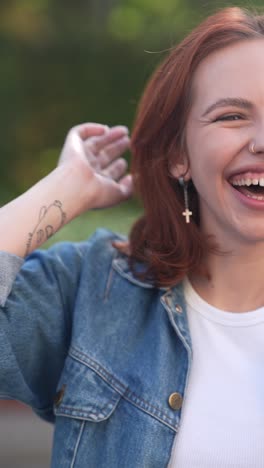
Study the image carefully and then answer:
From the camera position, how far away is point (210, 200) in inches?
79.5

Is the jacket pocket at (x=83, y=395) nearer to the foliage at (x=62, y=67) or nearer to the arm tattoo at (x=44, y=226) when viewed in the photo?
the arm tattoo at (x=44, y=226)

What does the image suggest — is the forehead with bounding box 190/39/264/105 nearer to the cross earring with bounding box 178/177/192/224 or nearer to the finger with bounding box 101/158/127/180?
the cross earring with bounding box 178/177/192/224

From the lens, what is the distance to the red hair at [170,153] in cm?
207

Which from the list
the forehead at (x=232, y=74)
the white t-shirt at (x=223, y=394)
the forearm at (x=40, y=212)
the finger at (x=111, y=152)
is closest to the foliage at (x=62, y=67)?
the finger at (x=111, y=152)

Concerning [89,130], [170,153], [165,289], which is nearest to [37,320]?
[165,289]

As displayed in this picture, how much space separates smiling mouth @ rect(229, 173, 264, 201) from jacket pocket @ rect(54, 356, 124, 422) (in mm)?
660

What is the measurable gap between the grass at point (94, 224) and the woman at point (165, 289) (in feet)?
7.29

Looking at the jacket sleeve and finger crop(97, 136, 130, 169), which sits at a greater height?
finger crop(97, 136, 130, 169)

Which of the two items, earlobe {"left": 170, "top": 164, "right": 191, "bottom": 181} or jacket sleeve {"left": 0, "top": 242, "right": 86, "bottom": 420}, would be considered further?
earlobe {"left": 170, "top": 164, "right": 191, "bottom": 181}

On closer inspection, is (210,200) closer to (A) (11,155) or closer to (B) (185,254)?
(B) (185,254)

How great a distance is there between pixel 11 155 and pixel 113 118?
1.06 meters

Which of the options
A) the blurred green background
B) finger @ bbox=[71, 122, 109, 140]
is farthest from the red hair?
the blurred green background

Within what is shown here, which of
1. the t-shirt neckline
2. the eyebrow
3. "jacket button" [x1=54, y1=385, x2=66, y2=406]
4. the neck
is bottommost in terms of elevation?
"jacket button" [x1=54, y1=385, x2=66, y2=406]

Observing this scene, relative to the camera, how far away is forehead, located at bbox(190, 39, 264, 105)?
1921mm
